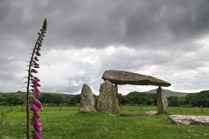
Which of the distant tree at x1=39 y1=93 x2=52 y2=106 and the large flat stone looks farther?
the distant tree at x1=39 y1=93 x2=52 y2=106

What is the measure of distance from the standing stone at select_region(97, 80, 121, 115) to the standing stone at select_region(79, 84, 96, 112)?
0.99m

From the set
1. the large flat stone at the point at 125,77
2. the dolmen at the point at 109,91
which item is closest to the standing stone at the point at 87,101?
the dolmen at the point at 109,91

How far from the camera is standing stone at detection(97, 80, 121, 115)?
20828 mm

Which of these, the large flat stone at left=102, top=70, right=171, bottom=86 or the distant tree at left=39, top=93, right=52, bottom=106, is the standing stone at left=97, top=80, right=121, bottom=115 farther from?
the distant tree at left=39, top=93, right=52, bottom=106

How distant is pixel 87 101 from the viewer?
66.3 feet

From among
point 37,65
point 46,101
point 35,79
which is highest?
point 37,65

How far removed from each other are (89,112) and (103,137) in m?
9.35

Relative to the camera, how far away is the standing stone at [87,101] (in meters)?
19.8

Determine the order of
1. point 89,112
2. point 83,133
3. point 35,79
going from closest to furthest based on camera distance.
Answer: point 35,79, point 83,133, point 89,112

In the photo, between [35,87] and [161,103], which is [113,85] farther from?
[35,87]

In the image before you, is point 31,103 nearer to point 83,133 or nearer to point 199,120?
point 83,133

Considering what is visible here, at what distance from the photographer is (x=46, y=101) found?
233 ft

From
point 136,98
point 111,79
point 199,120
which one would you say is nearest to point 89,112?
point 111,79

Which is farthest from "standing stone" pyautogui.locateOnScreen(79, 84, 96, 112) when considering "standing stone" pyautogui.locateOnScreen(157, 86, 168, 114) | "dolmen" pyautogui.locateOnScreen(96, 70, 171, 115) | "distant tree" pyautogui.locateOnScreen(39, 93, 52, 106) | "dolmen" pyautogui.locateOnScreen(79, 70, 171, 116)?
"distant tree" pyautogui.locateOnScreen(39, 93, 52, 106)
